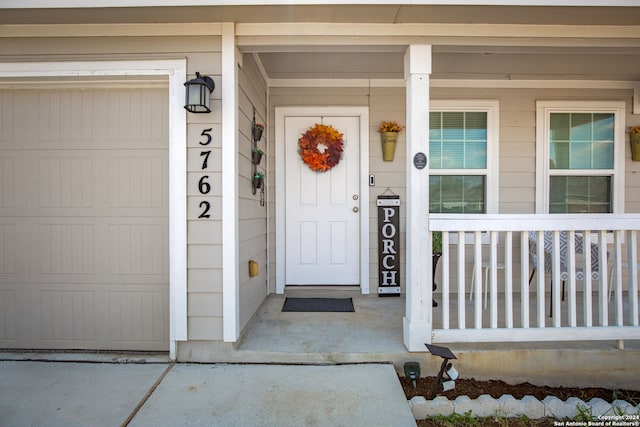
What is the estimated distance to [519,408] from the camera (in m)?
2.24

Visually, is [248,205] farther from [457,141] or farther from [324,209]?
[457,141]

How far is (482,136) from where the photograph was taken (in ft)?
13.2

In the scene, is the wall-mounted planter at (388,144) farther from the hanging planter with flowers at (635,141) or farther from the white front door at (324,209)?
the hanging planter with flowers at (635,141)

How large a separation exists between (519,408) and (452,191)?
7.27 ft

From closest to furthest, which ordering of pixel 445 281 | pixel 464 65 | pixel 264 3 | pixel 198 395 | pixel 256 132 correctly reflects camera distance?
pixel 198 395, pixel 264 3, pixel 445 281, pixel 256 132, pixel 464 65

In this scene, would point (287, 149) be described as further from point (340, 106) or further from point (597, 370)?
point (597, 370)

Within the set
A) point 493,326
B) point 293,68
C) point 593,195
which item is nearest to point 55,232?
point 293,68

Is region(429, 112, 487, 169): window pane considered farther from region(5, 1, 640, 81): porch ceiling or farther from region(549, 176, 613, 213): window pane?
region(5, 1, 640, 81): porch ceiling

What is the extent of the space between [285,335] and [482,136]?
2.76 metres

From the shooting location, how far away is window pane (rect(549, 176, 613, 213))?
4023 mm

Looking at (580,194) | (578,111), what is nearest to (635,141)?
(578,111)

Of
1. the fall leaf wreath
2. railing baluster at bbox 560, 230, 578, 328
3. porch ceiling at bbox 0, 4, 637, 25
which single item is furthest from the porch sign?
porch ceiling at bbox 0, 4, 637, 25

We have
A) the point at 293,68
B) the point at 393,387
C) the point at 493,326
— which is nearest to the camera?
the point at 393,387

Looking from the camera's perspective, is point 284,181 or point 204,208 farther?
point 284,181
